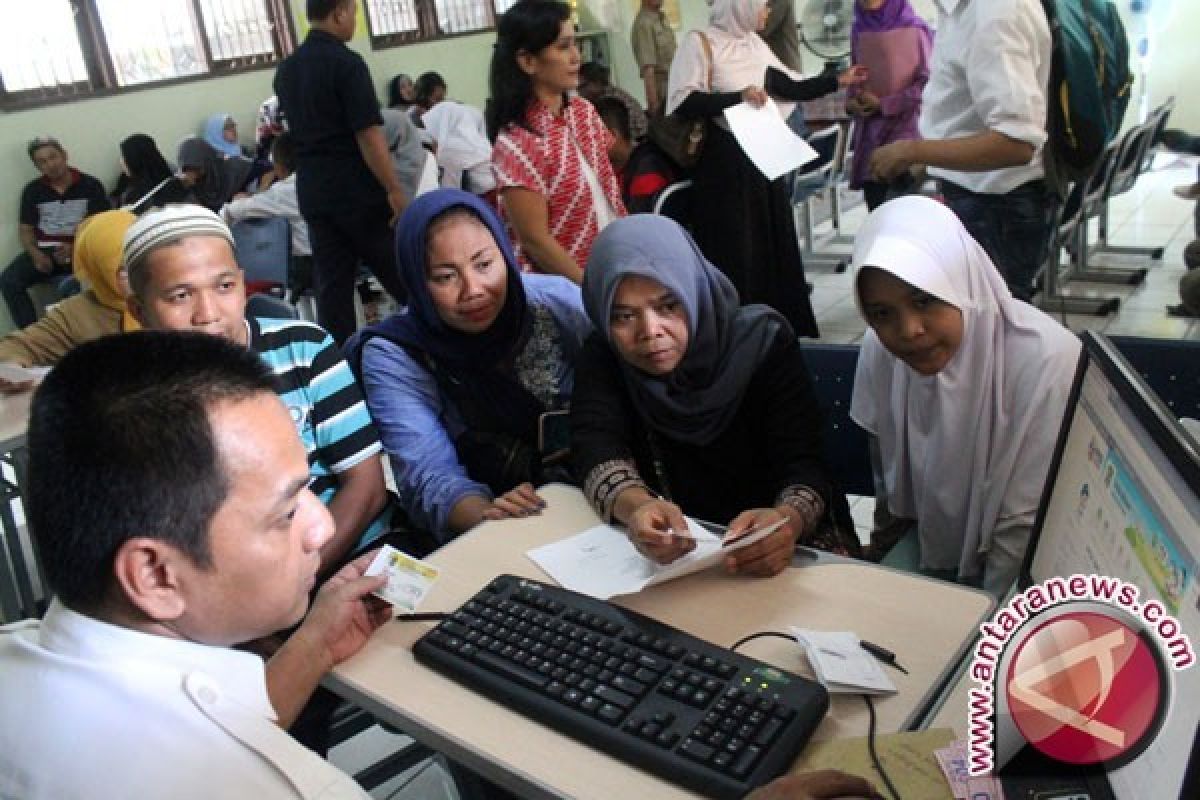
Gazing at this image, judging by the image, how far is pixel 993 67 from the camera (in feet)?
7.23

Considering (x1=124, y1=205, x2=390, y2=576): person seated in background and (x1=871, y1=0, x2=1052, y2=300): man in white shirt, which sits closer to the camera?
(x1=124, y1=205, x2=390, y2=576): person seated in background

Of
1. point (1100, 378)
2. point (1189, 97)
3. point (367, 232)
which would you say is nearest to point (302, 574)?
point (1100, 378)

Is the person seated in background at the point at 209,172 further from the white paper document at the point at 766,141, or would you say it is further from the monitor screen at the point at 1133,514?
the monitor screen at the point at 1133,514

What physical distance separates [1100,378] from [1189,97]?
25.6 ft

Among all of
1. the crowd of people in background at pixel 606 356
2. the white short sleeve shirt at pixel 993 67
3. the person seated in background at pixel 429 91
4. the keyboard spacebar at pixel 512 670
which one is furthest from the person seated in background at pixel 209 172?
the keyboard spacebar at pixel 512 670

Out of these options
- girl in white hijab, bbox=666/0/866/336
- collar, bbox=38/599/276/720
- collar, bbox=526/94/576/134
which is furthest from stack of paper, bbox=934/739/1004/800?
girl in white hijab, bbox=666/0/866/336

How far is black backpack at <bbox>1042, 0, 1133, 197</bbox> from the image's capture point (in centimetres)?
252

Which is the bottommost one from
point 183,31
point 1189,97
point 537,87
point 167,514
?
point 1189,97

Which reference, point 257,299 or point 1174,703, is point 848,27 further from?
point 1174,703

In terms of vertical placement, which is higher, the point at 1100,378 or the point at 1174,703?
the point at 1100,378

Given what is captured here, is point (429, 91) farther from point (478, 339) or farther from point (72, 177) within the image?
point (478, 339)

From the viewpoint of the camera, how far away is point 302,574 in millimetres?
950

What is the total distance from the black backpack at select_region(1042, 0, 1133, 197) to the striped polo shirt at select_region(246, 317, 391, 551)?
6.37ft

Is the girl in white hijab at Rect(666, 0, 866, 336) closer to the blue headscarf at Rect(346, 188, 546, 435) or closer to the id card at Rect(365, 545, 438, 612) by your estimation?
the blue headscarf at Rect(346, 188, 546, 435)
